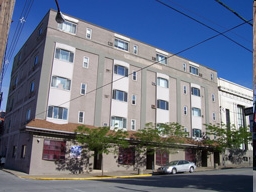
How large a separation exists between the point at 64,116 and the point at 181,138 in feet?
47.2

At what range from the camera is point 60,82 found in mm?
28516

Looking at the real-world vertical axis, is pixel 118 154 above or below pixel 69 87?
below

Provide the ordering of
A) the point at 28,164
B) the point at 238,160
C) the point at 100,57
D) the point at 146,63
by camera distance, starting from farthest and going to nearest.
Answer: the point at 238,160 < the point at 146,63 < the point at 100,57 < the point at 28,164

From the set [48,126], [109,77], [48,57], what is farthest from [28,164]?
[109,77]

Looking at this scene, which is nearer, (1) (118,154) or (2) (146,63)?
(1) (118,154)

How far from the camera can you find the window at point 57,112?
89.1ft

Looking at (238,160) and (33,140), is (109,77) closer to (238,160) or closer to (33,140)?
(33,140)

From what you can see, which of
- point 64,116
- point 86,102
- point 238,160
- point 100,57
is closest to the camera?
point 64,116

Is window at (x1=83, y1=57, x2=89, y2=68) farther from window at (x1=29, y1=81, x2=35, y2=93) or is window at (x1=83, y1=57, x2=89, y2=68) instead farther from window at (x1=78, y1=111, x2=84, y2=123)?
window at (x1=29, y1=81, x2=35, y2=93)

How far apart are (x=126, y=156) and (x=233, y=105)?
23.8m

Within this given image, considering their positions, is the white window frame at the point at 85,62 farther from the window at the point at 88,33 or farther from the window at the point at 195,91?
the window at the point at 195,91

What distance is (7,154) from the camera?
111 feet

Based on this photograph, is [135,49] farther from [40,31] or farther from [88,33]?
[40,31]

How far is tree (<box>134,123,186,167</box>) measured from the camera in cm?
3116
